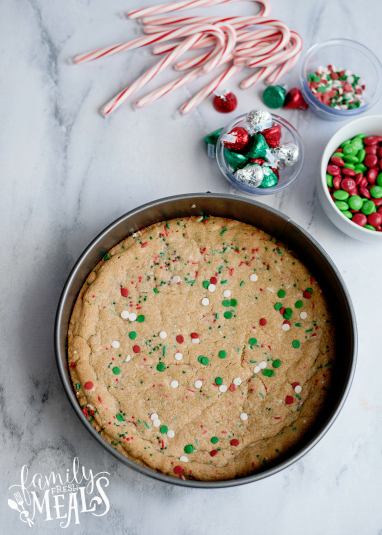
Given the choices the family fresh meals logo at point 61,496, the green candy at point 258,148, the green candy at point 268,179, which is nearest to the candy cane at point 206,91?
the green candy at point 258,148

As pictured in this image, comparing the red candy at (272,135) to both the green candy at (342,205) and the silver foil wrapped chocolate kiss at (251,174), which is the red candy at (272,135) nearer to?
the silver foil wrapped chocolate kiss at (251,174)

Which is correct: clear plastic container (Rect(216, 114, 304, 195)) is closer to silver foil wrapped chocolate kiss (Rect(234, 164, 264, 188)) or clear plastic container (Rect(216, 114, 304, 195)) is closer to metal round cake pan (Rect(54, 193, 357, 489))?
silver foil wrapped chocolate kiss (Rect(234, 164, 264, 188))

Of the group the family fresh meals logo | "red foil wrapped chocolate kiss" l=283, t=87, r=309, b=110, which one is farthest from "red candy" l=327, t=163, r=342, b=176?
the family fresh meals logo

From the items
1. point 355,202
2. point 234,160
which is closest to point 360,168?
point 355,202

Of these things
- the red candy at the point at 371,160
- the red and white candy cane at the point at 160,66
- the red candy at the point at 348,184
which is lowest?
the red candy at the point at 348,184

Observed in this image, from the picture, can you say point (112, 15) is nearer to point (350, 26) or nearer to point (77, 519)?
point (350, 26)

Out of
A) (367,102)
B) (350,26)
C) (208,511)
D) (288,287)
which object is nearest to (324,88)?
(367,102)
